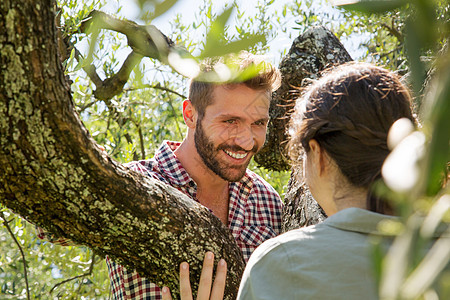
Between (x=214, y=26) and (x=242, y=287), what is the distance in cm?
93

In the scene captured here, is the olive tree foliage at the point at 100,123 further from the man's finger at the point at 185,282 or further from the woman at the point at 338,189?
the woman at the point at 338,189

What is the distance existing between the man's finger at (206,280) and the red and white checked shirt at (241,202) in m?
0.55

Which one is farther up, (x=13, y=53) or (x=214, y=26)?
(x=13, y=53)

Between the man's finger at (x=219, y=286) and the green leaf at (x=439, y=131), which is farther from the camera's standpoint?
the man's finger at (x=219, y=286)

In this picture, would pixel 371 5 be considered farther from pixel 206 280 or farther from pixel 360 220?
pixel 206 280

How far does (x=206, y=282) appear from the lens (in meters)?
1.75

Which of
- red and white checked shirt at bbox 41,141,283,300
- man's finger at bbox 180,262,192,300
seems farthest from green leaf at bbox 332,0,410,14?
red and white checked shirt at bbox 41,141,283,300

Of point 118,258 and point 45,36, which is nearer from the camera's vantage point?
point 45,36

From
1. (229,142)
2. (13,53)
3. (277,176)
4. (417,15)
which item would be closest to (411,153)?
(417,15)

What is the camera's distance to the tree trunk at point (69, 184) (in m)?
1.29

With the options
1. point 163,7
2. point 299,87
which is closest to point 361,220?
point 163,7

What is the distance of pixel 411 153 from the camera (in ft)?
1.43

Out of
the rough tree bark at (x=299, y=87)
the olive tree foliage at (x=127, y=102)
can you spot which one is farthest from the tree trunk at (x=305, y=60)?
the olive tree foliage at (x=127, y=102)

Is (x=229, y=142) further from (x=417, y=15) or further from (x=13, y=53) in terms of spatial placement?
(x=417, y=15)
